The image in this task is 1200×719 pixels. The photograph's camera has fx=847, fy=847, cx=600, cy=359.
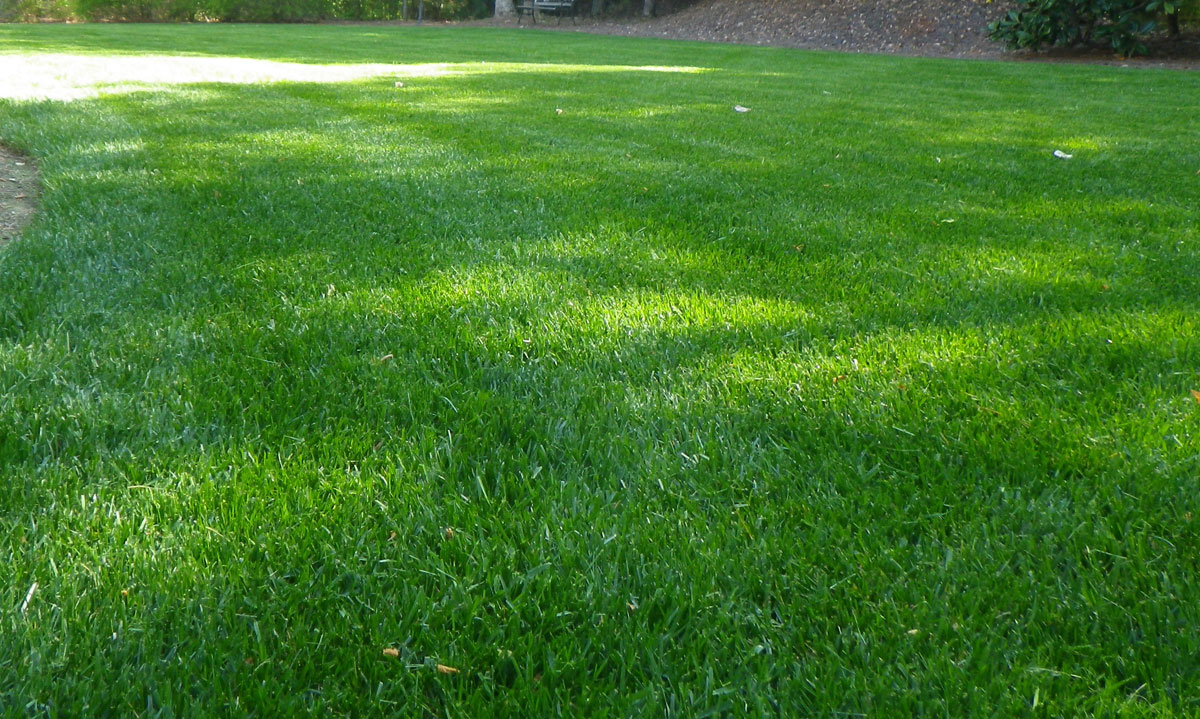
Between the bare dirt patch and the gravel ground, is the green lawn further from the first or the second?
the gravel ground

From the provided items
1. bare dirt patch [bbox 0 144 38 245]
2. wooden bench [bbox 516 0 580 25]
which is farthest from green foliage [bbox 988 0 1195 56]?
wooden bench [bbox 516 0 580 25]

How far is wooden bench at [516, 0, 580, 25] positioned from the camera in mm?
25688

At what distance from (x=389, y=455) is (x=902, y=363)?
1.37 m

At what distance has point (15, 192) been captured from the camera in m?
4.27

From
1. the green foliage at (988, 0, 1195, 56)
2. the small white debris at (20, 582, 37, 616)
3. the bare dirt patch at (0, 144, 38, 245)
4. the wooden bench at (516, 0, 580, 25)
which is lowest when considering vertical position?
the small white debris at (20, 582, 37, 616)

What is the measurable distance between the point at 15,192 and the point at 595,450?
393 cm

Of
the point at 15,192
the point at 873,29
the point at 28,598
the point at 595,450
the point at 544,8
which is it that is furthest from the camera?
the point at 544,8

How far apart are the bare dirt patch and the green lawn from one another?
8.6 inches

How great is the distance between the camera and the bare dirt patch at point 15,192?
3671 millimetres

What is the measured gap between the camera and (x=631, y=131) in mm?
6250

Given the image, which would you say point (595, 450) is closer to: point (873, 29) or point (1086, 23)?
point (1086, 23)

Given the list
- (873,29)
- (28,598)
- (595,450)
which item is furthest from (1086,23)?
(28,598)

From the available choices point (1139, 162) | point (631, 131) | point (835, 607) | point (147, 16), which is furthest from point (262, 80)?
point (147, 16)

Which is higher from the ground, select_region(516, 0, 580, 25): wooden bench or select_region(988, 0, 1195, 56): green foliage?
select_region(516, 0, 580, 25): wooden bench
